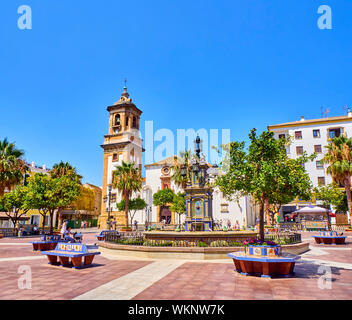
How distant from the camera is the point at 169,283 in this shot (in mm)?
7375

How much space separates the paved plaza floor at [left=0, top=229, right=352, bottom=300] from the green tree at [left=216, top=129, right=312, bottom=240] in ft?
7.31

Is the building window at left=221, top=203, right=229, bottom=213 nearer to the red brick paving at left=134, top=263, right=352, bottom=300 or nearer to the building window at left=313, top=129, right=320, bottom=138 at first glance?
the building window at left=313, top=129, right=320, bottom=138

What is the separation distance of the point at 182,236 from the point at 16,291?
8.54 meters

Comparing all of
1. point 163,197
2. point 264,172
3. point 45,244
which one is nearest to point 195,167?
point 45,244

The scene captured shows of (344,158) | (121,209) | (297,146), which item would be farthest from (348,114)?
(121,209)

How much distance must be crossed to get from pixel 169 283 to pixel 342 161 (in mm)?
29504

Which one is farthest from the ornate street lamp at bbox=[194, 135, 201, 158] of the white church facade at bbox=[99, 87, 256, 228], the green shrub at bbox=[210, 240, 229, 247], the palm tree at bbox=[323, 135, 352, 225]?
the white church facade at bbox=[99, 87, 256, 228]

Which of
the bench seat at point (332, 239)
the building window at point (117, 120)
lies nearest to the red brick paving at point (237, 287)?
the bench seat at point (332, 239)

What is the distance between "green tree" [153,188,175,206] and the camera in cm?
4566

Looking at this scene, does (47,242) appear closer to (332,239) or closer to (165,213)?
(332,239)

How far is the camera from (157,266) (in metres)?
10.2

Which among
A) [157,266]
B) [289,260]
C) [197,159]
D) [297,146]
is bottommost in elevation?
[157,266]
